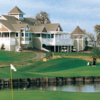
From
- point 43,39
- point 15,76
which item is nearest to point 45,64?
point 15,76

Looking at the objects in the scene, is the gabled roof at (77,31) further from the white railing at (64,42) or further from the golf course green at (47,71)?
the golf course green at (47,71)

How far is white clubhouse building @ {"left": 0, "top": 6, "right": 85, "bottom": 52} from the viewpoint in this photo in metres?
70.2

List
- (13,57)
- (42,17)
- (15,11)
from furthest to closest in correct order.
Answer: (42,17), (15,11), (13,57)

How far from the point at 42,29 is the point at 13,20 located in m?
7.17

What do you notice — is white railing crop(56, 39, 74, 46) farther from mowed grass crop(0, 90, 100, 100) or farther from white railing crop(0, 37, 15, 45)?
mowed grass crop(0, 90, 100, 100)

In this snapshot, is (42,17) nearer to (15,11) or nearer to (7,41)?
(15,11)

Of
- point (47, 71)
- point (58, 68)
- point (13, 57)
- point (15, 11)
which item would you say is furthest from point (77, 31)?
point (47, 71)

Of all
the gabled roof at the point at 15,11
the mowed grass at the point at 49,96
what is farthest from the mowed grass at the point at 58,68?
the gabled roof at the point at 15,11

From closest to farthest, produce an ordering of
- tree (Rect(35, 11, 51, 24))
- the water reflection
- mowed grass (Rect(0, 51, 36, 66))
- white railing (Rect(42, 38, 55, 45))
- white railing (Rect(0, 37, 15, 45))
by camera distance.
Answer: the water reflection → mowed grass (Rect(0, 51, 36, 66)) → white railing (Rect(0, 37, 15, 45)) → white railing (Rect(42, 38, 55, 45)) → tree (Rect(35, 11, 51, 24))

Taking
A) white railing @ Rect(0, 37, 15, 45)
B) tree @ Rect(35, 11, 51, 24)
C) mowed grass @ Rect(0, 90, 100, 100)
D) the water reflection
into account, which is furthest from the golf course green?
tree @ Rect(35, 11, 51, 24)

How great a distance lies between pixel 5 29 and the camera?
70.2 metres

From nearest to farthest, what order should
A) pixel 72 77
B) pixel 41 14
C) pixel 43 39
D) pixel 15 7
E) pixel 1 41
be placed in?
pixel 72 77 < pixel 1 41 < pixel 43 39 < pixel 15 7 < pixel 41 14

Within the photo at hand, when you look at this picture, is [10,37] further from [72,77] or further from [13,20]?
[72,77]

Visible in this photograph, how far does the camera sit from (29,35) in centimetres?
7462
